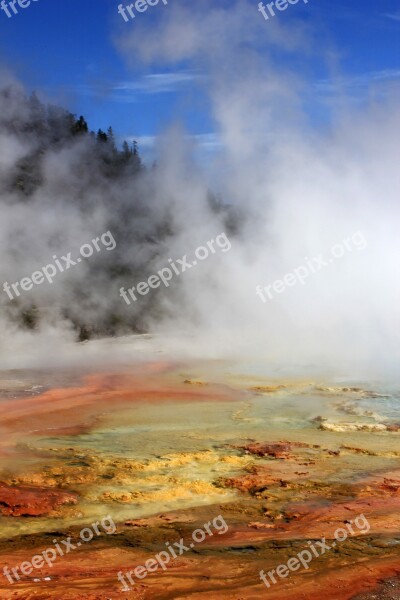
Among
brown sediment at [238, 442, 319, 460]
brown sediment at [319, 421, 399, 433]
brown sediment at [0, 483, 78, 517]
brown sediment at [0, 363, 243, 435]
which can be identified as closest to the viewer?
brown sediment at [0, 483, 78, 517]

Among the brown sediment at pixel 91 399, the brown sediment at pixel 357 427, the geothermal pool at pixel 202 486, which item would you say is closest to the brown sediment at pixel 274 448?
the geothermal pool at pixel 202 486

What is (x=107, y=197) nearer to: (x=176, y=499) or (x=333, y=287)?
(x=333, y=287)

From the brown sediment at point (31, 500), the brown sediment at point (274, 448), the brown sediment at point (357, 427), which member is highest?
the brown sediment at point (31, 500)

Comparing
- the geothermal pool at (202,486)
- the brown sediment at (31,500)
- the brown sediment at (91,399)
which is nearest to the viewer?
the geothermal pool at (202,486)

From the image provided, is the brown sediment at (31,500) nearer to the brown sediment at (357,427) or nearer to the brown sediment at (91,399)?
the brown sediment at (91,399)

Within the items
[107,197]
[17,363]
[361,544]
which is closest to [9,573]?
[361,544]

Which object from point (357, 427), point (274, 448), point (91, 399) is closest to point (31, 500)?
point (274, 448)

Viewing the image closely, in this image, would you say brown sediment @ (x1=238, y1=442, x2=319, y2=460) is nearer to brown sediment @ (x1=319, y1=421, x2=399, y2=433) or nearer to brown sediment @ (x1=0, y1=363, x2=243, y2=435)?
brown sediment @ (x1=319, y1=421, x2=399, y2=433)

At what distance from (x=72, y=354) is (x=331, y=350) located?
12.7 ft

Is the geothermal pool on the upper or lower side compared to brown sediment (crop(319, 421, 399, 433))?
upper

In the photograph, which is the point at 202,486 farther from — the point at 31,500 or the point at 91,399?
the point at 91,399

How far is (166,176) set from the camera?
659 inches

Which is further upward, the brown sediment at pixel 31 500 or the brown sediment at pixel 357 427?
the brown sediment at pixel 31 500

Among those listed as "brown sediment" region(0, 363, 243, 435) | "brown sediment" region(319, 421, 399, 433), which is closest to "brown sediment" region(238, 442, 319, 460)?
"brown sediment" region(319, 421, 399, 433)
